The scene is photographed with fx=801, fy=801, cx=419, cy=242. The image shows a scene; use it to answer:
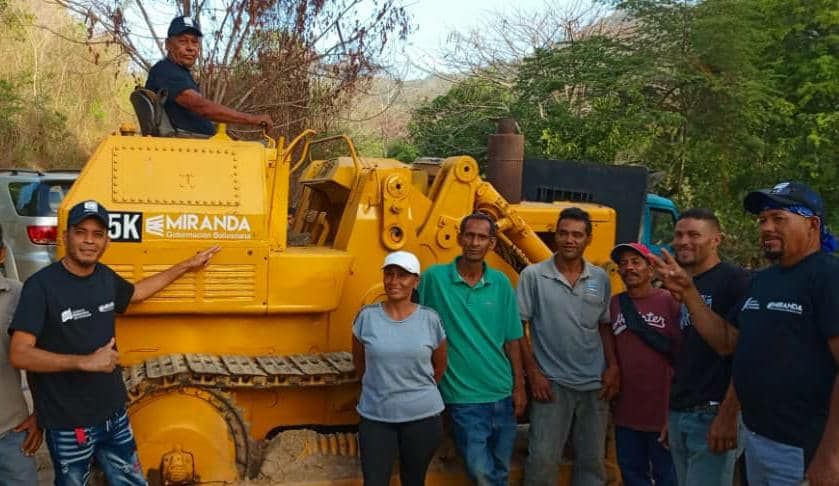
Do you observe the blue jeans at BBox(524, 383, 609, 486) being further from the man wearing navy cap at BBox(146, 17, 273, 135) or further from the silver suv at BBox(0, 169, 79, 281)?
the silver suv at BBox(0, 169, 79, 281)

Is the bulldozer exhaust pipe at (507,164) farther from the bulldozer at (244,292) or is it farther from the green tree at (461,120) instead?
the green tree at (461,120)

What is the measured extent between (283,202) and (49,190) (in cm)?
614

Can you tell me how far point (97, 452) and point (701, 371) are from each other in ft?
9.76

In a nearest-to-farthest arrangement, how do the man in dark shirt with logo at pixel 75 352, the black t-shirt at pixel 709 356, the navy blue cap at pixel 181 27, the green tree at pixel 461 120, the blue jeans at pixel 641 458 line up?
the man in dark shirt with logo at pixel 75 352
the black t-shirt at pixel 709 356
the blue jeans at pixel 641 458
the navy blue cap at pixel 181 27
the green tree at pixel 461 120

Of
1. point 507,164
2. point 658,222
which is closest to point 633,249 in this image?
point 507,164

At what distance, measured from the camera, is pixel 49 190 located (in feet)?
32.6

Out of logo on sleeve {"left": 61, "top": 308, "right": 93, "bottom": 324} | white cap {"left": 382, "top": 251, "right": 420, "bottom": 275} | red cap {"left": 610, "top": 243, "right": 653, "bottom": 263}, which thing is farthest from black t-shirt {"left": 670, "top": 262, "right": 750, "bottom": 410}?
logo on sleeve {"left": 61, "top": 308, "right": 93, "bottom": 324}

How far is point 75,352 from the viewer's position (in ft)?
11.9

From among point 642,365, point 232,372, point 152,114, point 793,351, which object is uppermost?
point 152,114

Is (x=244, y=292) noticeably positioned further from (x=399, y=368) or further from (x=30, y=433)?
(x=30, y=433)

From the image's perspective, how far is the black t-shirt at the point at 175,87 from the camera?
5246 millimetres

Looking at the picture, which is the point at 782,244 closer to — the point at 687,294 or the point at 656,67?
the point at 687,294

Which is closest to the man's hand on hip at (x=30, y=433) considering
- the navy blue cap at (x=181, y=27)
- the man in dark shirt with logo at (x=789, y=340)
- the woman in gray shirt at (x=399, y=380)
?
the woman in gray shirt at (x=399, y=380)

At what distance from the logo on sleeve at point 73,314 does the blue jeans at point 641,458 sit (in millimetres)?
2947
